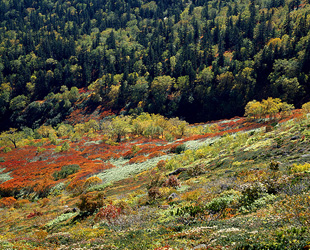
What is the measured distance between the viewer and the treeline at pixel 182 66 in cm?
9312

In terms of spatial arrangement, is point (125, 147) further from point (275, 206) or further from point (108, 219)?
point (275, 206)

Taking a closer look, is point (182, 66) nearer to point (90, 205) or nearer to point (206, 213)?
point (90, 205)

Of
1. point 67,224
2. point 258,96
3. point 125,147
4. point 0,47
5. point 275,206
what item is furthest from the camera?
point 0,47

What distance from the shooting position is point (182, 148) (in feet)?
133

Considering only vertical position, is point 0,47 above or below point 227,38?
above

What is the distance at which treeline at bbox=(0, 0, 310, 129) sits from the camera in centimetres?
9312

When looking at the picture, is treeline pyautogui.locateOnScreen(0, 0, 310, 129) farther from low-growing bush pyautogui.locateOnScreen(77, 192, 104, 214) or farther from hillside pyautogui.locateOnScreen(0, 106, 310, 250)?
low-growing bush pyautogui.locateOnScreen(77, 192, 104, 214)

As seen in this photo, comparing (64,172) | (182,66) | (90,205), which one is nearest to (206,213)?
(90,205)

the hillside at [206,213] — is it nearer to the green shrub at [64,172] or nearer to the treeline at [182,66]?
the green shrub at [64,172]

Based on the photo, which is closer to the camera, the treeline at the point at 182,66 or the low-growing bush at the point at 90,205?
the low-growing bush at the point at 90,205

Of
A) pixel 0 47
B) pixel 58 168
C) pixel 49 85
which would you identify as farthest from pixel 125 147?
pixel 0 47

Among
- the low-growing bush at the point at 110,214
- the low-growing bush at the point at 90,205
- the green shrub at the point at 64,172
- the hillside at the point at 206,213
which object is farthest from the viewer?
the green shrub at the point at 64,172

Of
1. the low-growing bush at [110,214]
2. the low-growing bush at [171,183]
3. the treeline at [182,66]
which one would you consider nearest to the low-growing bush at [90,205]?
the low-growing bush at [110,214]

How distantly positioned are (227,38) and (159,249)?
15352 cm
